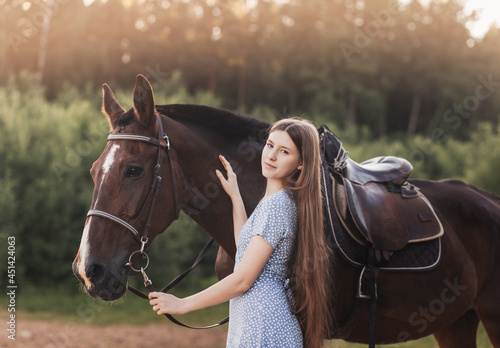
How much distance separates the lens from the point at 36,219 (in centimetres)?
1059

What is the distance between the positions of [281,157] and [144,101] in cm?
90

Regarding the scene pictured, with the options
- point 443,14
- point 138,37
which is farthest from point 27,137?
point 443,14

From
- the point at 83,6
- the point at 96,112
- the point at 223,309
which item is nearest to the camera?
the point at 223,309

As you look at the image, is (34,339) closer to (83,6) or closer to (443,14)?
(83,6)

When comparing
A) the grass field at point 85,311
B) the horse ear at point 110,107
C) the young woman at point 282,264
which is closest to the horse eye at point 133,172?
the horse ear at point 110,107

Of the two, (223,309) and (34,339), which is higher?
(34,339)

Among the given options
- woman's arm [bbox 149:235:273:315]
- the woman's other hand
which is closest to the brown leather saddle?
woman's arm [bbox 149:235:273:315]

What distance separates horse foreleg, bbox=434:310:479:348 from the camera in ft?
11.5

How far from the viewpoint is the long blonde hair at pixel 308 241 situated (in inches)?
84.5

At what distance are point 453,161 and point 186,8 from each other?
58.2 feet

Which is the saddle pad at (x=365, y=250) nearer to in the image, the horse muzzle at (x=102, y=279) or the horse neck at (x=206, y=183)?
the horse neck at (x=206, y=183)

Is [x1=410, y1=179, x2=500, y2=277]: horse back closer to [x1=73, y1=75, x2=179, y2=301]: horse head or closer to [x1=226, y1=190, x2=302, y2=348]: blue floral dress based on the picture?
[x1=226, y1=190, x2=302, y2=348]: blue floral dress

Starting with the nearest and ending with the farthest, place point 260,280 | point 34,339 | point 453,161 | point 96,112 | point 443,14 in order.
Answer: point 260,280
point 34,339
point 96,112
point 453,161
point 443,14

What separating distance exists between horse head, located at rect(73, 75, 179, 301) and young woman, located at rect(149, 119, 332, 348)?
Answer: 41cm
